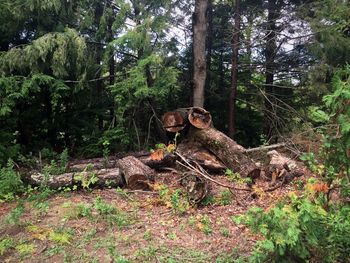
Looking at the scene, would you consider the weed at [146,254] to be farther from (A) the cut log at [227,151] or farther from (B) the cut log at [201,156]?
(A) the cut log at [227,151]

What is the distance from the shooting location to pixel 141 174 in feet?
23.2

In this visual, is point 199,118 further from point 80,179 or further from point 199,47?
point 80,179

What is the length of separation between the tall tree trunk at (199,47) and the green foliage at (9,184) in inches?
230

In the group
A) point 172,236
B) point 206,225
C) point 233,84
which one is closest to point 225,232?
point 206,225

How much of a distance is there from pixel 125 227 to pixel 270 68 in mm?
9384

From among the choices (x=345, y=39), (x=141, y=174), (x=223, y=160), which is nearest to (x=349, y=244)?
(x=141, y=174)

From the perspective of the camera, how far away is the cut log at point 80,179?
23.2 feet

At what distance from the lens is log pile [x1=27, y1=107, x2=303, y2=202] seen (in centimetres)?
694

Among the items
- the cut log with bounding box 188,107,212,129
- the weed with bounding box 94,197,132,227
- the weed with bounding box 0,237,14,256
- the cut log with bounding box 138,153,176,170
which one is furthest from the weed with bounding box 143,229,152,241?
the cut log with bounding box 188,107,212,129

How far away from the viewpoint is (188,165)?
710cm

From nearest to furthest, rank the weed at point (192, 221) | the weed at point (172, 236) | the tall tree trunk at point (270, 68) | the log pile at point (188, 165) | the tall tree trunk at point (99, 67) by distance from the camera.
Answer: the weed at point (172, 236)
the weed at point (192, 221)
the log pile at point (188, 165)
the tall tree trunk at point (99, 67)
the tall tree trunk at point (270, 68)

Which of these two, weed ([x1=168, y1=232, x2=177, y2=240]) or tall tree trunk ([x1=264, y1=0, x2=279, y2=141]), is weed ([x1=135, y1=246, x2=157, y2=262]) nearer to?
weed ([x1=168, y1=232, x2=177, y2=240])

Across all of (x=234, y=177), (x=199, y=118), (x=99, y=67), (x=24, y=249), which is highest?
(x=99, y=67)

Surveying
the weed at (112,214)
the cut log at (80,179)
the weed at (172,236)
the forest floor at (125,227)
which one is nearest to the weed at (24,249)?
the forest floor at (125,227)
